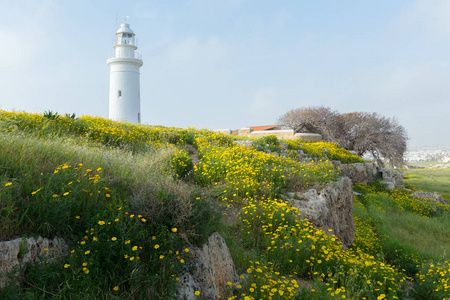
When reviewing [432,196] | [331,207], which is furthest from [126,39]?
[432,196]

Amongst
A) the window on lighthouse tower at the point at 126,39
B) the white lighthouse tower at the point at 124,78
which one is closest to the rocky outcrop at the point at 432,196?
the white lighthouse tower at the point at 124,78

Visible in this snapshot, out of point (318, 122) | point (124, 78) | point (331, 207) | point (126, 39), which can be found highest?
point (126, 39)

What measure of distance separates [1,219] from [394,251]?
935 cm

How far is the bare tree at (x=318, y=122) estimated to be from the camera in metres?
29.8

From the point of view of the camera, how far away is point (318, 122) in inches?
1204

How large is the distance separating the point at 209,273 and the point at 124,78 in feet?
87.4

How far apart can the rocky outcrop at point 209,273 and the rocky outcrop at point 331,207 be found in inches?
123

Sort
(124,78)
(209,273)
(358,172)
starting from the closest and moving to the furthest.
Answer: (209,273), (358,172), (124,78)

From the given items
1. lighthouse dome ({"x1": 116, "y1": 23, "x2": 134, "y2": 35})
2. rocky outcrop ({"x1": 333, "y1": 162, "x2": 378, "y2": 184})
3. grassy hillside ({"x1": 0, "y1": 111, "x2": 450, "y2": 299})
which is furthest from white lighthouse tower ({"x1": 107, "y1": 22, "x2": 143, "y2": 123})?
grassy hillside ({"x1": 0, "y1": 111, "x2": 450, "y2": 299})

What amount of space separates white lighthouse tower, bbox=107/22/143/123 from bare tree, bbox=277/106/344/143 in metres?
15.4

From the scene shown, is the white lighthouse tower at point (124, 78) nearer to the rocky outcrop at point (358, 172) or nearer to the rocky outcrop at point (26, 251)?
the rocky outcrop at point (358, 172)

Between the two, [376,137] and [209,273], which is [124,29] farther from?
[209,273]

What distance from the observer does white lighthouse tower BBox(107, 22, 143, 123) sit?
89.6ft

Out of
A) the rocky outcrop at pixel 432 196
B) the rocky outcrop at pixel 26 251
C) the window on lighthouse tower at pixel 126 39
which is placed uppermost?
the window on lighthouse tower at pixel 126 39
